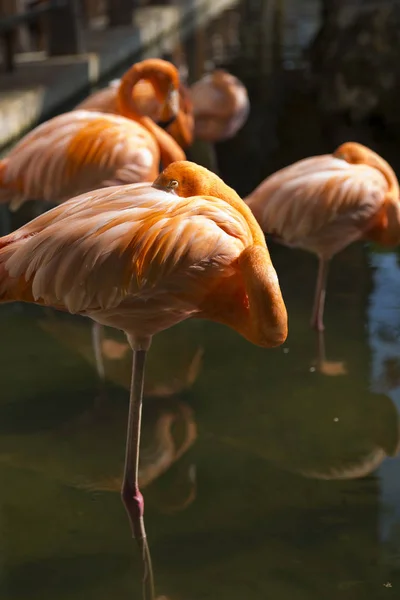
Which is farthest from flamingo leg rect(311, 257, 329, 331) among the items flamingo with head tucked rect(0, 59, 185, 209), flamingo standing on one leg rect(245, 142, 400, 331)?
flamingo with head tucked rect(0, 59, 185, 209)

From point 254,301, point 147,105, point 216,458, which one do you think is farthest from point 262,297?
point 147,105

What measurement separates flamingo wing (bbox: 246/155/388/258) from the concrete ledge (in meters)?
3.94

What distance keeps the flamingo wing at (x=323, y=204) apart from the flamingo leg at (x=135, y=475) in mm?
1250

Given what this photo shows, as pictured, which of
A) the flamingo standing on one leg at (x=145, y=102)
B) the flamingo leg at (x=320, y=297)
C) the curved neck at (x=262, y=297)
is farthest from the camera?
the flamingo standing on one leg at (x=145, y=102)

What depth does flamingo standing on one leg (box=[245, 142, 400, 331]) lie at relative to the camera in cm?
356

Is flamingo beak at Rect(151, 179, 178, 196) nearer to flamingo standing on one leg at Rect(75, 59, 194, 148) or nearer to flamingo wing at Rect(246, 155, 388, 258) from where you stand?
flamingo wing at Rect(246, 155, 388, 258)

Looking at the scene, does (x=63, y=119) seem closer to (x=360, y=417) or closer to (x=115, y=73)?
(x=360, y=417)

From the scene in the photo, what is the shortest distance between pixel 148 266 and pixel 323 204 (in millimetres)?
1401

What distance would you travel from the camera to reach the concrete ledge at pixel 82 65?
776 centimetres

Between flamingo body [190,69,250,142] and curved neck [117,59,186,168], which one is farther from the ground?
curved neck [117,59,186,168]

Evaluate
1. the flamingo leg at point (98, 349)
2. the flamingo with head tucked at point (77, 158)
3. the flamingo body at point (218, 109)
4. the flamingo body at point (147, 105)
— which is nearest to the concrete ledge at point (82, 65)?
the flamingo body at point (218, 109)

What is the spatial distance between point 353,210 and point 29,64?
7.67 meters

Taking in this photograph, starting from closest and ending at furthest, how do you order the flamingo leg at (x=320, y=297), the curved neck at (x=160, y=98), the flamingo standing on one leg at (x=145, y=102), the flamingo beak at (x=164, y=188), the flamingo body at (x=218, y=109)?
the flamingo beak at (x=164, y=188) < the flamingo leg at (x=320, y=297) < the curved neck at (x=160, y=98) < the flamingo standing on one leg at (x=145, y=102) < the flamingo body at (x=218, y=109)

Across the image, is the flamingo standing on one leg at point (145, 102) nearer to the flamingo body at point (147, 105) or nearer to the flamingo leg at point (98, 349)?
the flamingo body at point (147, 105)
